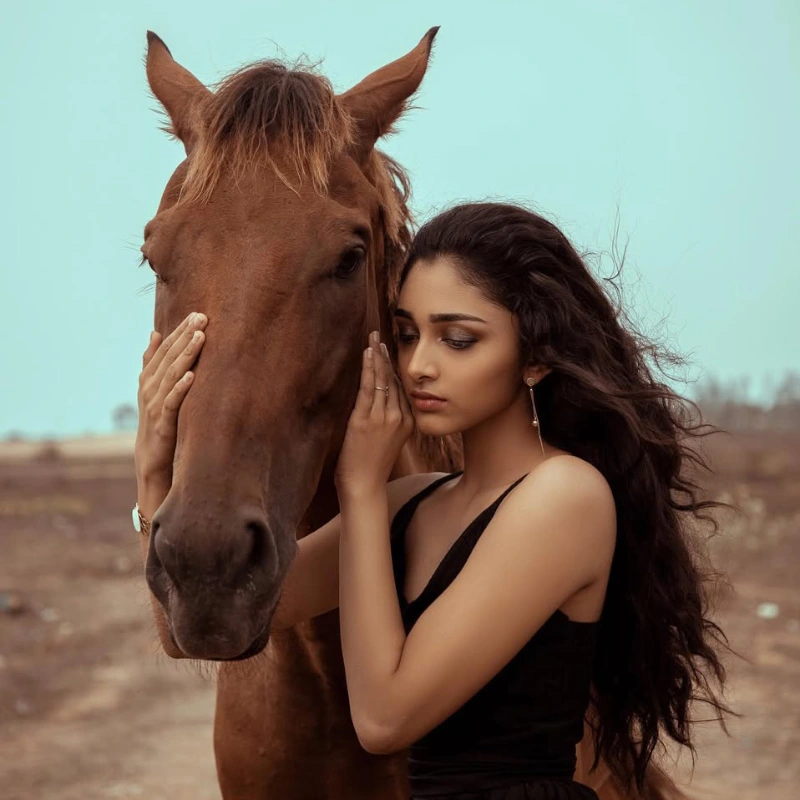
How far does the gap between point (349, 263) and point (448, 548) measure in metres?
0.67

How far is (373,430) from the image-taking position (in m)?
2.17

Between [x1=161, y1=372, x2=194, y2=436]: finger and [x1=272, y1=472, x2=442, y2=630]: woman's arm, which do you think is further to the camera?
[x1=272, y1=472, x2=442, y2=630]: woman's arm

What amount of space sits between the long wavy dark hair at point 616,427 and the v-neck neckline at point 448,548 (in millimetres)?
239

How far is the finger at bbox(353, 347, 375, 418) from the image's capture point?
2.17 meters

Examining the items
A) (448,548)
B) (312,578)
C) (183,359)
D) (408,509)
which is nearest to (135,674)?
(312,578)

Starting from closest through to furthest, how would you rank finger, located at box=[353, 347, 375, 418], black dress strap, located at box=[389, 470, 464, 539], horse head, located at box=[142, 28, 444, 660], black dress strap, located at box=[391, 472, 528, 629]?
horse head, located at box=[142, 28, 444, 660], black dress strap, located at box=[391, 472, 528, 629], finger, located at box=[353, 347, 375, 418], black dress strap, located at box=[389, 470, 464, 539]

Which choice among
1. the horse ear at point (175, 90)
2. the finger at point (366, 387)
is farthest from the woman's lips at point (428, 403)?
the horse ear at point (175, 90)

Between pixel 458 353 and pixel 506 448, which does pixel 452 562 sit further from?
pixel 458 353

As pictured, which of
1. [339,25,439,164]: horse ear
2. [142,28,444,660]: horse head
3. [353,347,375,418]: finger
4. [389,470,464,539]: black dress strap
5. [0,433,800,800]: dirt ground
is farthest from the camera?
[0,433,800,800]: dirt ground

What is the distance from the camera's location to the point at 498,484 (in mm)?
2178

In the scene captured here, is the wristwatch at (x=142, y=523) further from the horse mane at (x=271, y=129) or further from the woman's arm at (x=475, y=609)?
the horse mane at (x=271, y=129)

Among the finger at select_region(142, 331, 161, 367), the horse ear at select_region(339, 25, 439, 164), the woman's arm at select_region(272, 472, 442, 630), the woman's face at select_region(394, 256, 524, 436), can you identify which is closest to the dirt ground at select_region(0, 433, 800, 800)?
the woman's arm at select_region(272, 472, 442, 630)

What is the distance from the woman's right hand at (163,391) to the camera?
1.92 metres

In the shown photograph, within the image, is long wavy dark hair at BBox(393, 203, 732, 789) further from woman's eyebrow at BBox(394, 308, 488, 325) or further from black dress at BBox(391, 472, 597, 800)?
black dress at BBox(391, 472, 597, 800)
